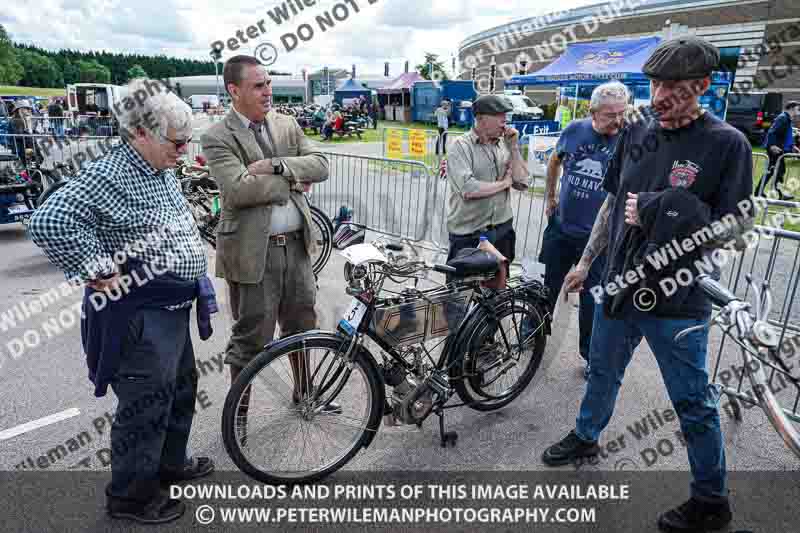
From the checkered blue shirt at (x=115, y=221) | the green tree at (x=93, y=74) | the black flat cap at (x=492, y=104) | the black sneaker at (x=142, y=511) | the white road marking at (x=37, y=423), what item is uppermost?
the green tree at (x=93, y=74)

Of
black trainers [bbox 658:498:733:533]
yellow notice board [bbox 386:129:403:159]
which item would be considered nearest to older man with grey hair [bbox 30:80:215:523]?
black trainers [bbox 658:498:733:533]

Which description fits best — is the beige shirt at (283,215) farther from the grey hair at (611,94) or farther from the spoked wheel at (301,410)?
the grey hair at (611,94)

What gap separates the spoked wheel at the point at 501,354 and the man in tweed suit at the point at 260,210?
3.25ft

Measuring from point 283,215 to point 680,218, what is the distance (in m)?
1.92

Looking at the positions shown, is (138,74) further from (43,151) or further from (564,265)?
(564,265)

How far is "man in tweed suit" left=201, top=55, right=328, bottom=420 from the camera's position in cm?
265

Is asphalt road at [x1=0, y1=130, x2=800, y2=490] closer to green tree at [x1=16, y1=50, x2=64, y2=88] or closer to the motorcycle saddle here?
the motorcycle saddle

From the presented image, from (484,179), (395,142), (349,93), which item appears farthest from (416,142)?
(349,93)

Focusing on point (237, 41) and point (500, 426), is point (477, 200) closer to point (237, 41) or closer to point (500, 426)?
point (500, 426)

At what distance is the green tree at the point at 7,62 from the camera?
318 feet

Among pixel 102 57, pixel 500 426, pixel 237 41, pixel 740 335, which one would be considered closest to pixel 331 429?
pixel 500 426

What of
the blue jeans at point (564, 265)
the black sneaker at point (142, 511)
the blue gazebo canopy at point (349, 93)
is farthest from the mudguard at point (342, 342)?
the blue gazebo canopy at point (349, 93)

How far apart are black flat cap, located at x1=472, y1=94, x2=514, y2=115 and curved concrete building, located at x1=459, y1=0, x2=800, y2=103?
2376cm

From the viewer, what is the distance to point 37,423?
3.21 m
